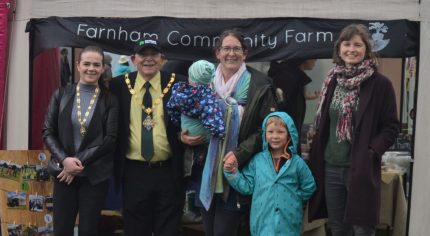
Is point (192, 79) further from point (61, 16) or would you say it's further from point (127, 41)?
point (61, 16)

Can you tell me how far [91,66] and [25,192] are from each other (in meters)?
1.43

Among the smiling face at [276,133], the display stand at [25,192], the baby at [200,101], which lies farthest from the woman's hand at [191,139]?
the display stand at [25,192]

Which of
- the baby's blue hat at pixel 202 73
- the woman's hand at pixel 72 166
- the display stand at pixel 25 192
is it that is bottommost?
the display stand at pixel 25 192

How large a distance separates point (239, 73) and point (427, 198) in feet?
6.77

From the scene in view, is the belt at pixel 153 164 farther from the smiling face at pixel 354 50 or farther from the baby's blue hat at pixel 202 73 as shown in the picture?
the smiling face at pixel 354 50

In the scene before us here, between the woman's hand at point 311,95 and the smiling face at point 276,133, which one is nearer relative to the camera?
the smiling face at point 276,133

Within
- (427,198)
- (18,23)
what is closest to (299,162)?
(427,198)

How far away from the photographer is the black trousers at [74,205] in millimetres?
4441

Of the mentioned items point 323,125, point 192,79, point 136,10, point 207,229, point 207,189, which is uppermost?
point 136,10

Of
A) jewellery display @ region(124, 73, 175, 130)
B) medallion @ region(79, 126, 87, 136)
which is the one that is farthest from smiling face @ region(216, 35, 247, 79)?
medallion @ region(79, 126, 87, 136)

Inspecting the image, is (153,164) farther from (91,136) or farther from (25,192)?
(25,192)

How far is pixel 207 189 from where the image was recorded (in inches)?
165

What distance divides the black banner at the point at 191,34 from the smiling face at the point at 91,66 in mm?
734

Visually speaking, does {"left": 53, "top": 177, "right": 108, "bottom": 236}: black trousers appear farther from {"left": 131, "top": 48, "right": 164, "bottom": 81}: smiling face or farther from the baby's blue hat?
the baby's blue hat
